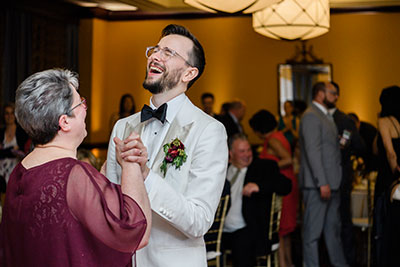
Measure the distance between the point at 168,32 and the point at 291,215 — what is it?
154 inches

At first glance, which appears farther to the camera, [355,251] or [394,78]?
[394,78]

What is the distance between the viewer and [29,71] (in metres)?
9.30

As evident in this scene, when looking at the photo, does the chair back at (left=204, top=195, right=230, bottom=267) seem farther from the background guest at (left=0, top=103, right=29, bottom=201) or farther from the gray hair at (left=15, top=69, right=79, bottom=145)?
the gray hair at (left=15, top=69, right=79, bottom=145)

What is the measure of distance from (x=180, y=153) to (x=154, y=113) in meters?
0.21

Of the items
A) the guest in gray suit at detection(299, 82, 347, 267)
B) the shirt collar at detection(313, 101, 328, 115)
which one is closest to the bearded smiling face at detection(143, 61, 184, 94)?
the guest in gray suit at detection(299, 82, 347, 267)

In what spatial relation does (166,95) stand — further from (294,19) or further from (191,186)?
(294,19)

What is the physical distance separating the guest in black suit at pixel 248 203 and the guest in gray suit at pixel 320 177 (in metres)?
0.63

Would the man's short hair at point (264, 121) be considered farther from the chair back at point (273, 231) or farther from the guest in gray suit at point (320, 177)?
the chair back at point (273, 231)

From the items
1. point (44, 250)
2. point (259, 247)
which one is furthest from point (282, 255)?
point (44, 250)

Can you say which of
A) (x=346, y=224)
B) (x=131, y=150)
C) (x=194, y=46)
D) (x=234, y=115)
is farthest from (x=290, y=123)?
(x=131, y=150)

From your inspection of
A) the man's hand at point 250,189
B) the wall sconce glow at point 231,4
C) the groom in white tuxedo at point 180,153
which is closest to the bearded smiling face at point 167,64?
the groom in white tuxedo at point 180,153

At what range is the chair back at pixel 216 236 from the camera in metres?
4.40

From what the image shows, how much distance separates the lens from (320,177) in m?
5.50

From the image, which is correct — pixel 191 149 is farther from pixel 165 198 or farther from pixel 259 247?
pixel 259 247
